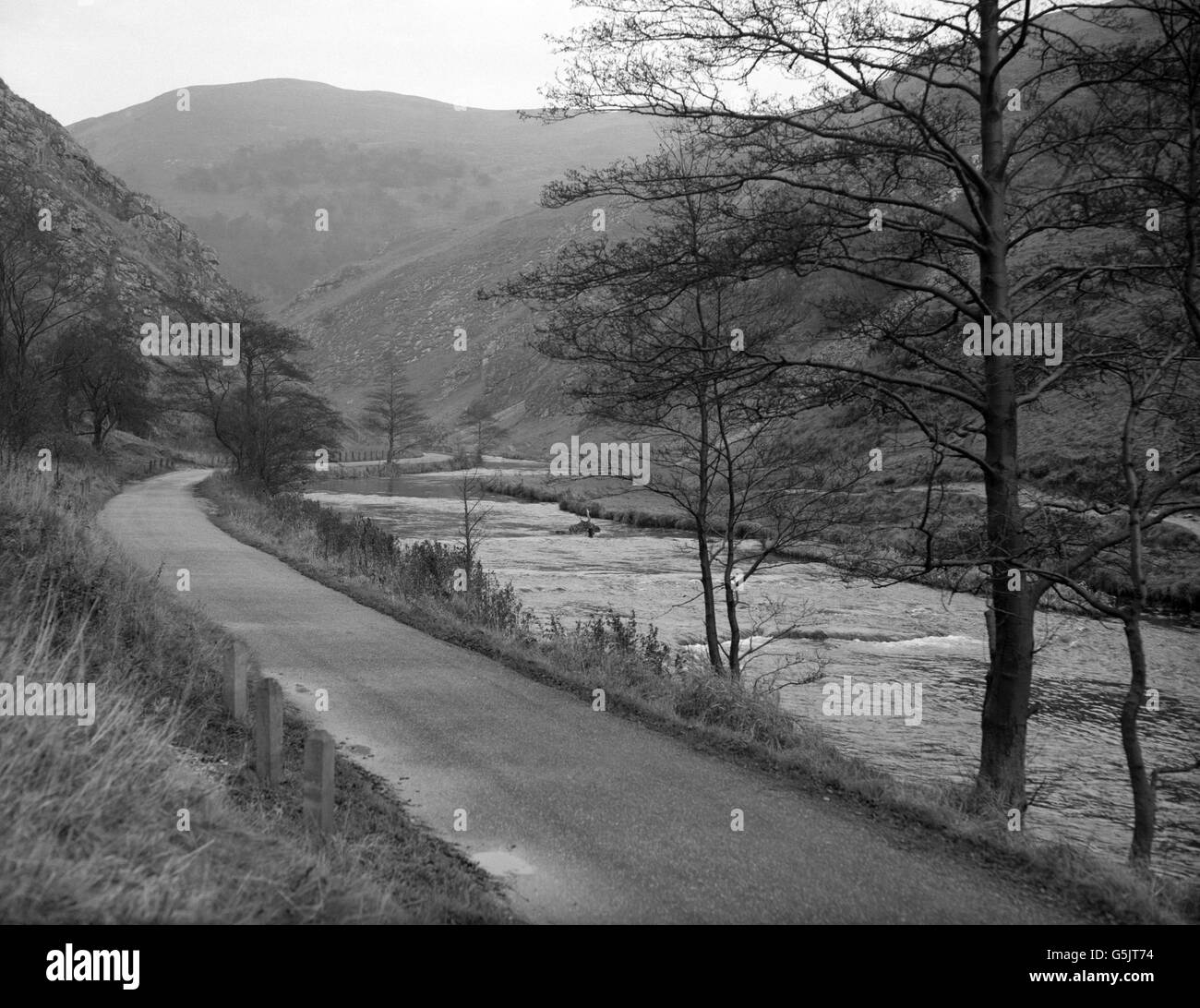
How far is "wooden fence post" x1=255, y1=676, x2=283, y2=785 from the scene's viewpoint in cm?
652

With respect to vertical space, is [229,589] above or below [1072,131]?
below

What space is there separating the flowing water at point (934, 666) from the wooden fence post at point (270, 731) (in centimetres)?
601

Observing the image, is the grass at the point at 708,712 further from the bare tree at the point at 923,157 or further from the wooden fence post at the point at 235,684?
the wooden fence post at the point at 235,684

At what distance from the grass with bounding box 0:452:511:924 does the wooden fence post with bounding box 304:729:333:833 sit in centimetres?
13

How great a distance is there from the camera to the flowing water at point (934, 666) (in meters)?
10.3

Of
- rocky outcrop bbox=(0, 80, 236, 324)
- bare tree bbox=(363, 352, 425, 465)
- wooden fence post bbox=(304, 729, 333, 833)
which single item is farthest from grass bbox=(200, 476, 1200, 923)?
bare tree bbox=(363, 352, 425, 465)

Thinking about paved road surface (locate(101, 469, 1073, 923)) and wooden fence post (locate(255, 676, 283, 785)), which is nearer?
paved road surface (locate(101, 469, 1073, 923))

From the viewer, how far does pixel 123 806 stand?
4.67 metres

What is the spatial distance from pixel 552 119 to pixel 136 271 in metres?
88.4

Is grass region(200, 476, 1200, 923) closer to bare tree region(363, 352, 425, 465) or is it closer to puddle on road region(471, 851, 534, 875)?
puddle on road region(471, 851, 534, 875)
